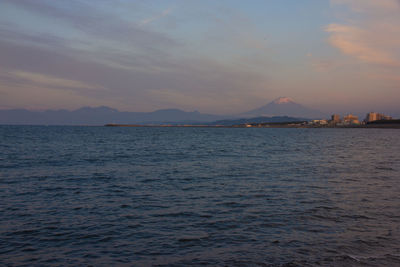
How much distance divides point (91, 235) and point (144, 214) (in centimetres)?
279

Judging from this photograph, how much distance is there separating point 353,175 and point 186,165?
13.8 m

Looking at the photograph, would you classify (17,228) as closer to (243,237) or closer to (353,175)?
(243,237)

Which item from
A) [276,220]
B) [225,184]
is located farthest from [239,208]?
[225,184]

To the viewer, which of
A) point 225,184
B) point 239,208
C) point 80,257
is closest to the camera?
A: point 80,257

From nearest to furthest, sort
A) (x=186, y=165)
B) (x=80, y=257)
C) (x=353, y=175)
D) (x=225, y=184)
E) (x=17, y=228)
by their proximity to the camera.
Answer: (x=80, y=257), (x=17, y=228), (x=225, y=184), (x=353, y=175), (x=186, y=165)

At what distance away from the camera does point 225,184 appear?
19875 mm

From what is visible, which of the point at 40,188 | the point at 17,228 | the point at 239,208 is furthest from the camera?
the point at 40,188

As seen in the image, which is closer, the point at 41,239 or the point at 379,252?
the point at 379,252

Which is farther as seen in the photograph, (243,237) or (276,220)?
(276,220)

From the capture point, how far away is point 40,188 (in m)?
18.3

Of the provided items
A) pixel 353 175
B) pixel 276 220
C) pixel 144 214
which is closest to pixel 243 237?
pixel 276 220

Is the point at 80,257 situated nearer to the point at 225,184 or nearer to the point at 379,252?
the point at 379,252

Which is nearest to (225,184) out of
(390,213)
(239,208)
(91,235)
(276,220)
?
(239,208)

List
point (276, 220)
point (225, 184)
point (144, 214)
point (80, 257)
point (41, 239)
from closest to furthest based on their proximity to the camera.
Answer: point (80, 257), point (41, 239), point (276, 220), point (144, 214), point (225, 184)
